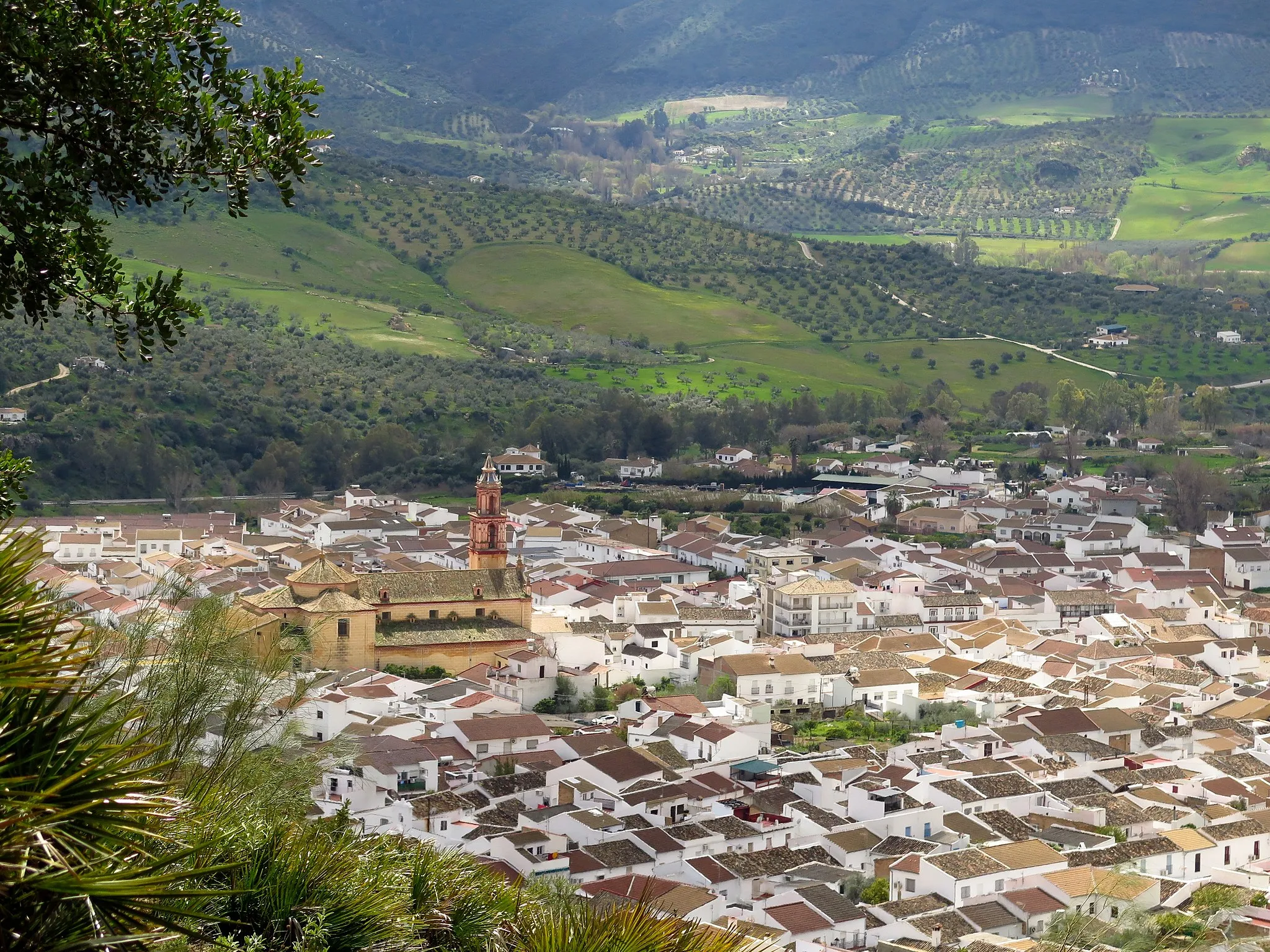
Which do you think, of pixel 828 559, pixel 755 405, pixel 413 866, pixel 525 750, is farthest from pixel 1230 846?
pixel 755 405

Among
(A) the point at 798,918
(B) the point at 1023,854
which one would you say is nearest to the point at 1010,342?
(B) the point at 1023,854

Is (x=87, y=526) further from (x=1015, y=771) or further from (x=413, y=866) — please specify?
(x=413, y=866)

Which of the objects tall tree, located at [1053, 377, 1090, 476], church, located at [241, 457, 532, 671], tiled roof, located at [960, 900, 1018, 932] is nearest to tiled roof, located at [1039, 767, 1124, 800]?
tiled roof, located at [960, 900, 1018, 932]

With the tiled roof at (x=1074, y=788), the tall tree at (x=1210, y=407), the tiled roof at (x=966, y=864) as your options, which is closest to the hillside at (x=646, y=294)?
the tall tree at (x=1210, y=407)

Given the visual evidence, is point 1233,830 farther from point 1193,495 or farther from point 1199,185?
point 1199,185

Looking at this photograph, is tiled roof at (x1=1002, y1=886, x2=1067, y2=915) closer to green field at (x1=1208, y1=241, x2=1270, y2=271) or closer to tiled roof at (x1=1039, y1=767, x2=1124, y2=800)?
tiled roof at (x1=1039, y1=767, x2=1124, y2=800)

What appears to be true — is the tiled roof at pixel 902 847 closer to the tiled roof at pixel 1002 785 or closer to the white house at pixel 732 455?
the tiled roof at pixel 1002 785

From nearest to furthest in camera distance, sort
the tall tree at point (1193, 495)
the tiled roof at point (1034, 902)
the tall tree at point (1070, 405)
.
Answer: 1. the tiled roof at point (1034, 902)
2. the tall tree at point (1193, 495)
3. the tall tree at point (1070, 405)
